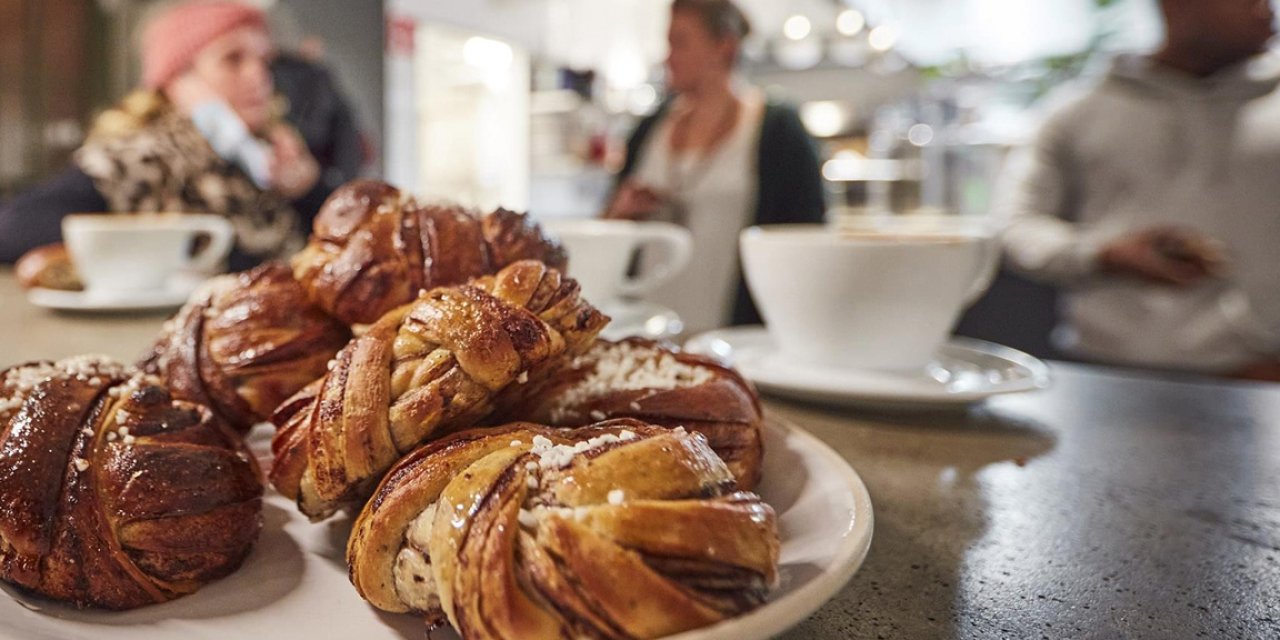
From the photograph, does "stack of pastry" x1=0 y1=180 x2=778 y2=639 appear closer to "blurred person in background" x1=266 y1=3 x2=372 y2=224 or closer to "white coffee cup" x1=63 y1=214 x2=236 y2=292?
"white coffee cup" x1=63 y1=214 x2=236 y2=292

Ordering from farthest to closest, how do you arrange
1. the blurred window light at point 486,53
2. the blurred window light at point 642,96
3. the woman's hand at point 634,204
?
1. the blurred window light at point 642,96
2. the blurred window light at point 486,53
3. the woman's hand at point 634,204

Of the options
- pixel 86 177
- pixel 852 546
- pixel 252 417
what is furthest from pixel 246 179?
pixel 852 546

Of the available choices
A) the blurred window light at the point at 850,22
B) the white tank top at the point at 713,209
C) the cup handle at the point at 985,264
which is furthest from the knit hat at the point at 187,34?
the blurred window light at the point at 850,22

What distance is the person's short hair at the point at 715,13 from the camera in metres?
2.21

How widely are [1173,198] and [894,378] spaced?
1.66 metres

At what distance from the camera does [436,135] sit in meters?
6.07

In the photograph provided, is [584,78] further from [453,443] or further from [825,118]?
[453,443]

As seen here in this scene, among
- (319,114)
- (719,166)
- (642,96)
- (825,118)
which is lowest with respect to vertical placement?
(719,166)

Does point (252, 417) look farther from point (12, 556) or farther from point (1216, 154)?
point (1216, 154)

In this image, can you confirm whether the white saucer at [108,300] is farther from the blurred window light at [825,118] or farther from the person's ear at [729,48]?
the blurred window light at [825,118]

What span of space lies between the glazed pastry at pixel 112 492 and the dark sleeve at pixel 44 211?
2.00m

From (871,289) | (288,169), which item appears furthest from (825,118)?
(871,289)

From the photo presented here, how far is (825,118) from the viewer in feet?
19.7

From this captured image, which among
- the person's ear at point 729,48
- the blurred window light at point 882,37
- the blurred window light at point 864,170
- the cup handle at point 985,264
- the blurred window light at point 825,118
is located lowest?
the cup handle at point 985,264
